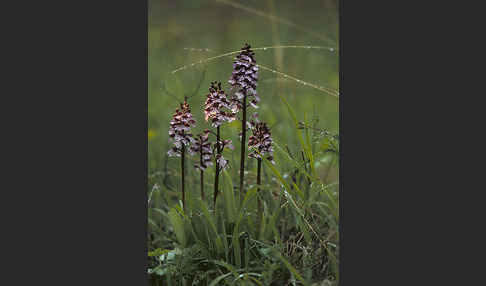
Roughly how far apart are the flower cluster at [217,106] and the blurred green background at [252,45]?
2.4 inches

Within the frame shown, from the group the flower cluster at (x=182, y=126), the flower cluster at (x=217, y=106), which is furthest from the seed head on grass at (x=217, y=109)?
the flower cluster at (x=182, y=126)

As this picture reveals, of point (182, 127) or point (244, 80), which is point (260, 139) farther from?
point (182, 127)

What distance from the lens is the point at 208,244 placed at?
121 inches

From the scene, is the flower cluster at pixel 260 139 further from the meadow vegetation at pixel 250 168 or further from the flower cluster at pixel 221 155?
the flower cluster at pixel 221 155

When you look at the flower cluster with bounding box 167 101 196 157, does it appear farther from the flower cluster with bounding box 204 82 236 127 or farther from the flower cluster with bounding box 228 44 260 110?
the flower cluster with bounding box 228 44 260 110

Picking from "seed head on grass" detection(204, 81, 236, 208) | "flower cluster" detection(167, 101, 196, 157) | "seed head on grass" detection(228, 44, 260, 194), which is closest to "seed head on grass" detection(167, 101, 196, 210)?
"flower cluster" detection(167, 101, 196, 157)

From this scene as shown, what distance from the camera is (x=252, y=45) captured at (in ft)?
10.7

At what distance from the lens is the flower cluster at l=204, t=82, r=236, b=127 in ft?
10.1

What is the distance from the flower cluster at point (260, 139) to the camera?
10.3 ft

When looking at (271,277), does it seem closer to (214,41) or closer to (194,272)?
(194,272)

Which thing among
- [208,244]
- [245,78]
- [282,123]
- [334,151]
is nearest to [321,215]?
[334,151]

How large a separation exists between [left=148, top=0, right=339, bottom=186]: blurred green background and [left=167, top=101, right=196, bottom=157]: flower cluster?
59 mm

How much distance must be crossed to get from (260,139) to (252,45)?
1.96 feet

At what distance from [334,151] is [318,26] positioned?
962mm
